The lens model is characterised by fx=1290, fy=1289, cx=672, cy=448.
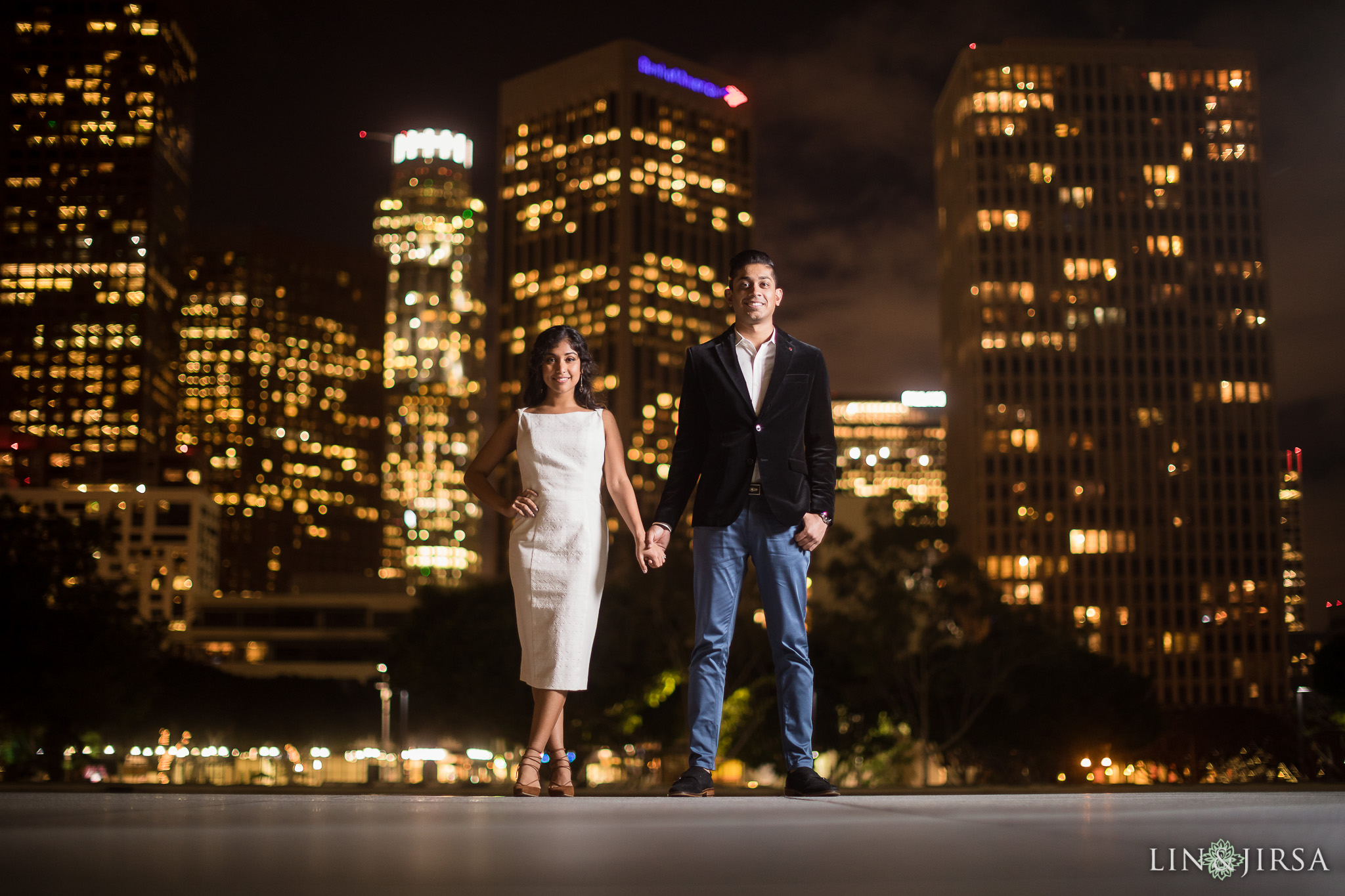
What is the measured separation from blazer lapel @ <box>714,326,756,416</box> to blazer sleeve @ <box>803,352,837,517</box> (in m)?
0.36

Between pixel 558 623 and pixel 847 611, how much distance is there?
116 ft

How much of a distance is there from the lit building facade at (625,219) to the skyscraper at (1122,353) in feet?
151

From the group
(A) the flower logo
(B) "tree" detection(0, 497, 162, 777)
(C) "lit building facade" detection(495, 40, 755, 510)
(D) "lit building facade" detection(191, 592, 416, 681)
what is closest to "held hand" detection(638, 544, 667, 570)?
(A) the flower logo

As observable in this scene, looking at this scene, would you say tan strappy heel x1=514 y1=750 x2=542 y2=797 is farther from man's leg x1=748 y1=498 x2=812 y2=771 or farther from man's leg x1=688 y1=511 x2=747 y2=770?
man's leg x1=748 y1=498 x2=812 y2=771

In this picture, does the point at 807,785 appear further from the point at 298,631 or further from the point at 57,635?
the point at 298,631

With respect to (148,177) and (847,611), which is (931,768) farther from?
(148,177)

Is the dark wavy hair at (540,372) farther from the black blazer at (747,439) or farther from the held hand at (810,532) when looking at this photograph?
the held hand at (810,532)

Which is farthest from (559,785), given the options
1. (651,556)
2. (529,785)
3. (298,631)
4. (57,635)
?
(298,631)

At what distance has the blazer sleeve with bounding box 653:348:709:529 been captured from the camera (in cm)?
694

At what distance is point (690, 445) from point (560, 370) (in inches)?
35.3

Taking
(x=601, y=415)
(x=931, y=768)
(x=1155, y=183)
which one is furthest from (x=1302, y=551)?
(x=601, y=415)

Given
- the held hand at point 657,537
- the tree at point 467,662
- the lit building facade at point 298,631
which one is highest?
the held hand at point 657,537

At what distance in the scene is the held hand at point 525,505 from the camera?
6984 millimetres

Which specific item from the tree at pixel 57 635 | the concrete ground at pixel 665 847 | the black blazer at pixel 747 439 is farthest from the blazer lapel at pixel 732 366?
the tree at pixel 57 635
